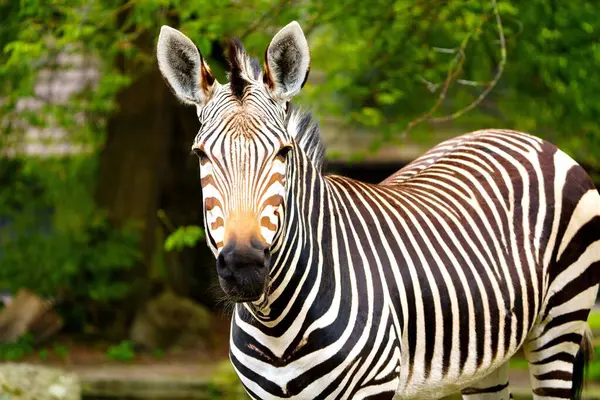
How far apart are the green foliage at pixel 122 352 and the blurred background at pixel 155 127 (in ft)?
0.08

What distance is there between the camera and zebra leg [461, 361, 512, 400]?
5.35m

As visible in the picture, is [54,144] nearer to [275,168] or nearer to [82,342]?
[82,342]

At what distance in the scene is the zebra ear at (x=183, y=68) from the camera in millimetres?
4023

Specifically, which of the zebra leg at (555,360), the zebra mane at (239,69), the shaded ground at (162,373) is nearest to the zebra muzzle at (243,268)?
the zebra mane at (239,69)

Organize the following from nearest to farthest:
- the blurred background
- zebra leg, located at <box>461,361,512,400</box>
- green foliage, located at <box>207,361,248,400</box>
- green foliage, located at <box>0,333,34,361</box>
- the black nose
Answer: the black nose < zebra leg, located at <box>461,361,512,400</box> < the blurred background < green foliage, located at <box>207,361,248,400</box> < green foliage, located at <box>0,333,34,361</box>

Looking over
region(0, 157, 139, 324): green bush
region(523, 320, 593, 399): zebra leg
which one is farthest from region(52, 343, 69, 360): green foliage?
region(523, 320, 593, 399): zebra leg

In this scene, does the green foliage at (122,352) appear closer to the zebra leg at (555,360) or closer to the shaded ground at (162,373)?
the shaded ground at (162,373)

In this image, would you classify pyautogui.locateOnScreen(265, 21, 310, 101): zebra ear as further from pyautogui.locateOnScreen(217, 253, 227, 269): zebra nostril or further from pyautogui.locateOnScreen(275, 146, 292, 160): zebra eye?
pyautogui.locateOnScreen(217, 253, 227, 269): zebra nostril

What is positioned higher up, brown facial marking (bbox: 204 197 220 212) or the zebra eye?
the zebra eye

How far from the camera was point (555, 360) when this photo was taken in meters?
4.99

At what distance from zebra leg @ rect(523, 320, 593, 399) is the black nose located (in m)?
2.01

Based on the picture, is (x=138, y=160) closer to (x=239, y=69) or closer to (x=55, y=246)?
(x=55, y=246)

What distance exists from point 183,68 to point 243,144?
1.73 feet

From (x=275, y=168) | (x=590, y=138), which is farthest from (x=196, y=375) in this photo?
(x=275, y=168)
